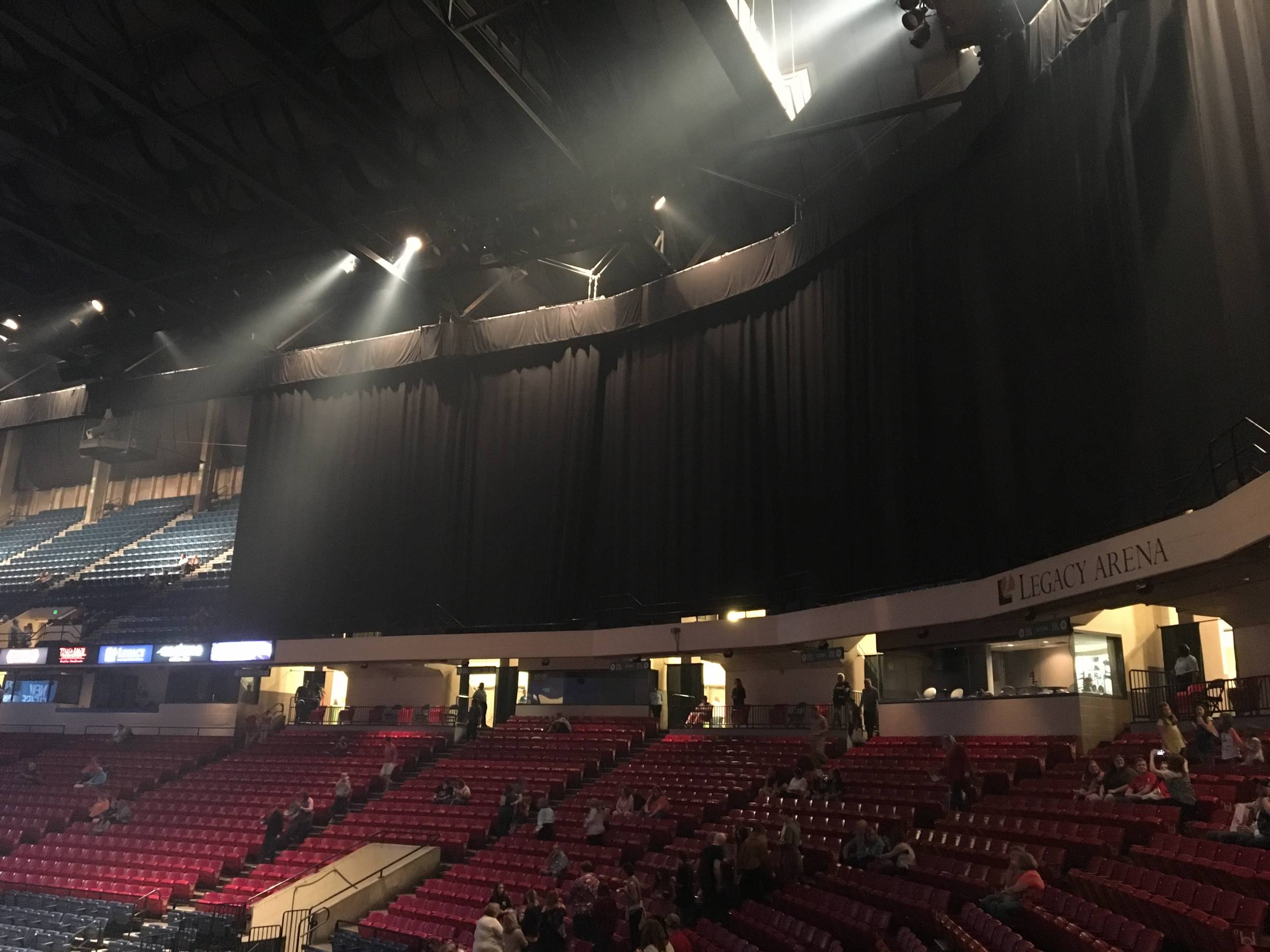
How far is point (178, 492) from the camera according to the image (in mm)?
37562

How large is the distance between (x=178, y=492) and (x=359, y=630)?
16322 mm

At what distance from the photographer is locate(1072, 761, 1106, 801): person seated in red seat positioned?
1037 centimetres

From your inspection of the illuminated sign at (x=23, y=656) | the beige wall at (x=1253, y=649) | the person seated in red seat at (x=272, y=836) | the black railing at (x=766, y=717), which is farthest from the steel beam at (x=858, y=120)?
the illuminated sign at (x=23, y=656)

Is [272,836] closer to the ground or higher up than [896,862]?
closer to the ground

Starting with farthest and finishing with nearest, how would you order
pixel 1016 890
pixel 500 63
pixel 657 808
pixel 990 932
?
pixel 500 63 → pixel 657 808 → pixel 1016 890 → pixel 990 932

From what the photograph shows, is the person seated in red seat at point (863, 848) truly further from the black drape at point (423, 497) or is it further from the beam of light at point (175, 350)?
the beam of light at point (175, 350)

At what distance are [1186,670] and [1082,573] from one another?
7.46 feet

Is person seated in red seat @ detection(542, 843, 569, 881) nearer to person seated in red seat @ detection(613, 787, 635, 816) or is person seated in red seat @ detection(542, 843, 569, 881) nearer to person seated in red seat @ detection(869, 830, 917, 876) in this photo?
person seated in red seat @ detection(613, 787, 635, 816)

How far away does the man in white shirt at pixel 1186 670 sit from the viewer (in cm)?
1300

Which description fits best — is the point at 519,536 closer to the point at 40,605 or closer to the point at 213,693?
the point at 213,693

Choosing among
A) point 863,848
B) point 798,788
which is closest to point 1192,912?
point 863,848

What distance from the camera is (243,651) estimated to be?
81.9 feet

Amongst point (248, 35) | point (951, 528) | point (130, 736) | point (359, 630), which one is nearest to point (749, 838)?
point (951, 528)

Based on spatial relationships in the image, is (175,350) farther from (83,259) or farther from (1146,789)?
(1146,789)
